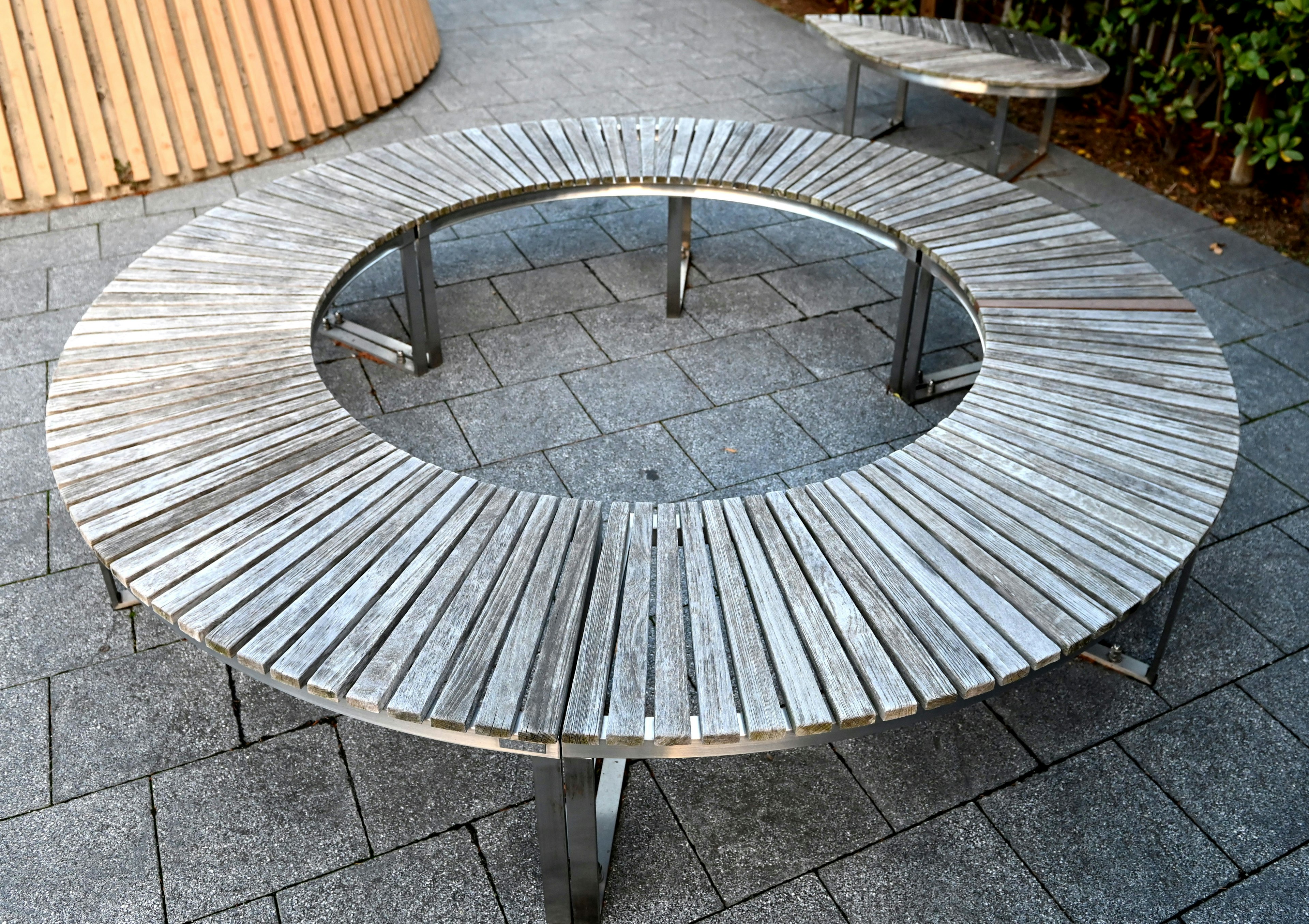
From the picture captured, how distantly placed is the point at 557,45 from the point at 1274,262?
16.4 feet

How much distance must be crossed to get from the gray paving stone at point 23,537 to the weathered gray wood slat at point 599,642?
6.58 feet

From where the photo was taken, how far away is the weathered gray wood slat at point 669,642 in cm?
199

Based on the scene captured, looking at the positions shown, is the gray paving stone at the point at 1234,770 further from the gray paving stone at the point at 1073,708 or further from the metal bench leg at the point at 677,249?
the metal bench leg at the point at 677,249

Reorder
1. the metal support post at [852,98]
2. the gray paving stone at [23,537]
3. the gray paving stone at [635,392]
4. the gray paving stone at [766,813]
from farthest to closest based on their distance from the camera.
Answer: the metal support post at [852,98] < the gray paving stone at [635,392] < the gray paving stone at [23,537] < the gray paving stone at [766,813]

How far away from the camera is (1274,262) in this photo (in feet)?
16.8

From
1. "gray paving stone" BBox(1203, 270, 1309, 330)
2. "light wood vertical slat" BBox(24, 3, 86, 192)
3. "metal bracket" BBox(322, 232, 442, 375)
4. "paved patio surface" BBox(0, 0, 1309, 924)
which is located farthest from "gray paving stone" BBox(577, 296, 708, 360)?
"light wood vertical slat" BBox(24, 3, 86, 192)

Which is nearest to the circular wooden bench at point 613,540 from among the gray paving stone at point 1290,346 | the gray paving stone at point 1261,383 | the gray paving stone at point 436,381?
the gray paving stone at point 436,381

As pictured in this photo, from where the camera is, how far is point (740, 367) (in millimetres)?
4324

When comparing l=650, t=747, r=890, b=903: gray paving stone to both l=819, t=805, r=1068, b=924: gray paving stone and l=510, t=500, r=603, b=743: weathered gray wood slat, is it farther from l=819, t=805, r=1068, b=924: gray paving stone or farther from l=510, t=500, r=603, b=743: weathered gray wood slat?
l=510, t=500, r=603, b=743: weathered gray wood slat

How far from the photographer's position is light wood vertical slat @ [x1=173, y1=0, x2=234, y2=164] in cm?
542

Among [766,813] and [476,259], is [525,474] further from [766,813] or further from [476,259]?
[476,259]

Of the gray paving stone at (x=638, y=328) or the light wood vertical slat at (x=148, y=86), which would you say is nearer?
the gray paving stone at (x=638, y=328)

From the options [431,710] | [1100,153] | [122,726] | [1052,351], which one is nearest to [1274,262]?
[1100,153]

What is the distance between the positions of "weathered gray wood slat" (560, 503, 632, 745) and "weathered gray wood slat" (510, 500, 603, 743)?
0.05 feet
